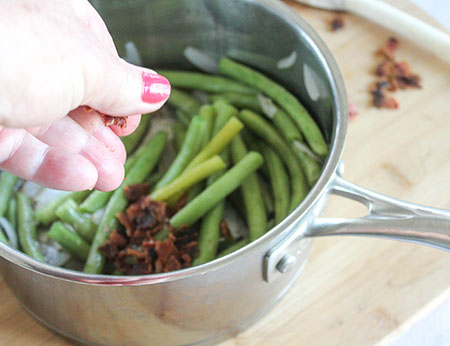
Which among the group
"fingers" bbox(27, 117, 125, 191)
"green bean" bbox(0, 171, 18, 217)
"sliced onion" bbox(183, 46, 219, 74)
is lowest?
"green bean" bbox(0, 171, 18, 217)

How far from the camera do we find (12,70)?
0.64m

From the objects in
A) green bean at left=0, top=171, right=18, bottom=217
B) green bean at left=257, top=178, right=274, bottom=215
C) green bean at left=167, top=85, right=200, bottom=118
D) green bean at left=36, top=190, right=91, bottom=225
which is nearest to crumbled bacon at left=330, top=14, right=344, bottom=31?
green bean at left=167, top=85, right=200, bottom=118

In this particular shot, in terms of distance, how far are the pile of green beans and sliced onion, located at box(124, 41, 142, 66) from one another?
0.18 m

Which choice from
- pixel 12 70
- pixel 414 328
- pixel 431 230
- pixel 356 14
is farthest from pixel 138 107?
pixel 356 14

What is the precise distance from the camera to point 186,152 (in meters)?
1.30

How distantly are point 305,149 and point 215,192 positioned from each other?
0.72 feet

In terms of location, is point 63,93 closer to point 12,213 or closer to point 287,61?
point 12,213

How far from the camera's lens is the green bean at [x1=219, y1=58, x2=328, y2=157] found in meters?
1.25

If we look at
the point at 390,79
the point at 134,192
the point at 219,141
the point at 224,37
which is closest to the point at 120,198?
the point at 134,192

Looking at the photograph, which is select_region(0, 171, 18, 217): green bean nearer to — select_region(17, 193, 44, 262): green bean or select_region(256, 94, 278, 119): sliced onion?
select_region(17, 193, 44, 262): green bean

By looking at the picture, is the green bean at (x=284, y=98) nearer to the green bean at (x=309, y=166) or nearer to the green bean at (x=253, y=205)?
the green bean at (x=309, y=166)

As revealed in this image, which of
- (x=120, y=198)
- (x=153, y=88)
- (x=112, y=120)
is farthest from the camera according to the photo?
(x=120, y=198)

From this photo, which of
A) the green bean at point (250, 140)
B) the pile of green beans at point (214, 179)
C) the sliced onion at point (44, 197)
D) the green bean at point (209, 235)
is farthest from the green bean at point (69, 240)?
the green bean at point (250, 140)

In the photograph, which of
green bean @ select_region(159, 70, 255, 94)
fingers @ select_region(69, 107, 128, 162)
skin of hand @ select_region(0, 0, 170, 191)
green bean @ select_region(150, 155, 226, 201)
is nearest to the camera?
skin of hand @ select_region(0, 0, 170, 191)
